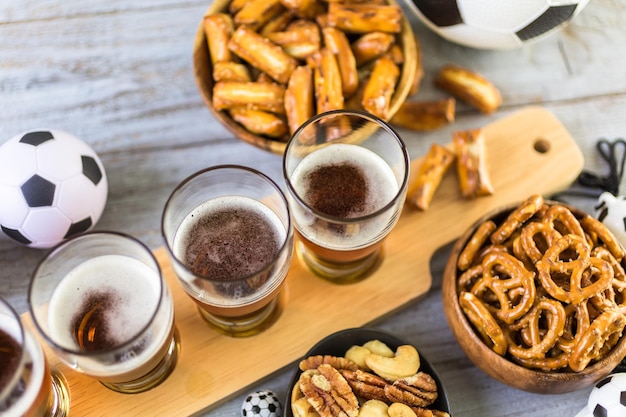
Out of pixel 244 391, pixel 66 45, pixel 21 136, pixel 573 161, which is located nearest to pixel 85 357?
pixel 244 391

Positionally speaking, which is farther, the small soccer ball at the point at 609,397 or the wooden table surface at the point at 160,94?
the wooden table surface at the point at 160,94

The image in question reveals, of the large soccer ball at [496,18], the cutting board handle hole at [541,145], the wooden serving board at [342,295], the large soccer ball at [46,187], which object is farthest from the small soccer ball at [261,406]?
the large soccer ball at [496,18]

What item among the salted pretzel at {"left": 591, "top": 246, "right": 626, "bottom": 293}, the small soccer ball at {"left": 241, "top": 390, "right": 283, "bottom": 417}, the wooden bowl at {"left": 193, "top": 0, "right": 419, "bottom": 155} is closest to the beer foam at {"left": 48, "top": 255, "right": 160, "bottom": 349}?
the small soccer ball at {"left": 241, "top": 390, "right": 283, "bottom": 417}

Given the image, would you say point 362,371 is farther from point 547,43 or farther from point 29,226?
point 547,43

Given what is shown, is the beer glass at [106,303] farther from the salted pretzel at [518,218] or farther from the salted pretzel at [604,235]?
the salted pretzel at [604,235]

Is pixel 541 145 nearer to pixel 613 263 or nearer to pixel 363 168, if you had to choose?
pixel 613 263

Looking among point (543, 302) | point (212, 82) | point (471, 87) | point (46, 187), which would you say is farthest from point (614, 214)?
point (46, 187)
